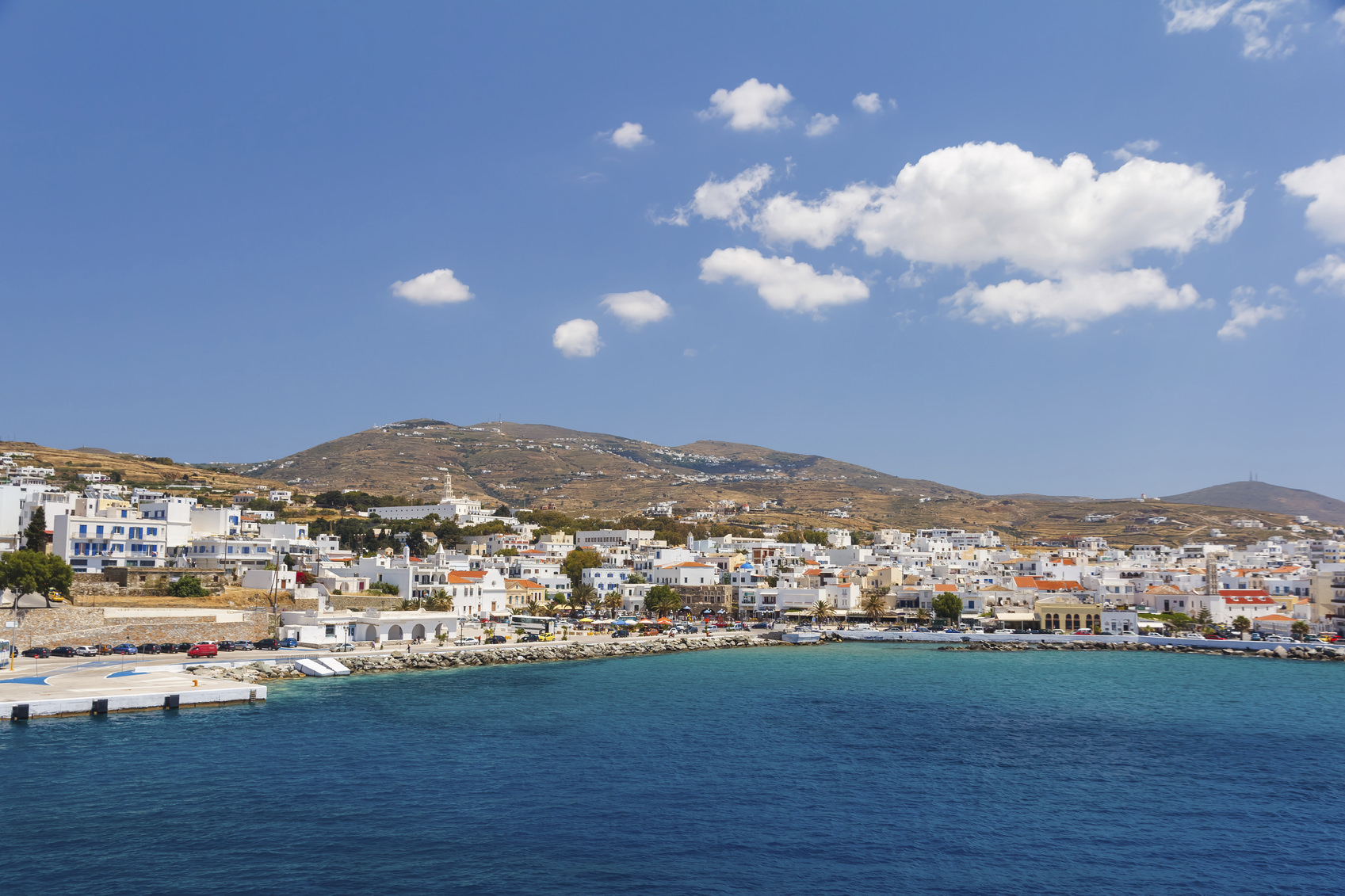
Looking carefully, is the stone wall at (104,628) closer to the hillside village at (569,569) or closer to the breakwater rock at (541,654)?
the hillside village at (569,569)

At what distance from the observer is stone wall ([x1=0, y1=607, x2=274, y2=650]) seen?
140 ft

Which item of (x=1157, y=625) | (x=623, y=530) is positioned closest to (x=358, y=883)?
(x=1157, y=625)

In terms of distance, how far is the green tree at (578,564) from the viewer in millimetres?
87750

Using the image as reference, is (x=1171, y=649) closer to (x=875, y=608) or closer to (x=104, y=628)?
(x=875, y=608)

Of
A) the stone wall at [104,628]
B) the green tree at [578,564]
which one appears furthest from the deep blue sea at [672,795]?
the green tree at [578,564]

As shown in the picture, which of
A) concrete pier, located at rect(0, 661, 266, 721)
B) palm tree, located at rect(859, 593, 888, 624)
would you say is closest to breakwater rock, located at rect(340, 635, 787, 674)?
concrete pier, located at rect(0, 661, 266, 721)

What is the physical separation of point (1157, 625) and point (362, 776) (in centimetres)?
6947

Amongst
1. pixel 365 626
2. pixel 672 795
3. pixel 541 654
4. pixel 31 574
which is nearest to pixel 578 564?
pixel 541 654

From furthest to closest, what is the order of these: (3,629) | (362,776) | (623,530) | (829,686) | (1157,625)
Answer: (623,530), (1157,625), (829,686), (3,629), (362,776)

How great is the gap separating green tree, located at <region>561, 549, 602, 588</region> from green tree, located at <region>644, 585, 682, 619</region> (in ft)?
24.3

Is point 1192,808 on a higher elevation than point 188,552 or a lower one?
lower

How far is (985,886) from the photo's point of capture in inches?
715

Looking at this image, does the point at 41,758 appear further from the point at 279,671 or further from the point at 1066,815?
the point at 1066,815

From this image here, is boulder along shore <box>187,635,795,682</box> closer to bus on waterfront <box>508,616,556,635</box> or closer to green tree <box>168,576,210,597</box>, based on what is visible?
bus on waterfront <box>508,616,556,635</box>
